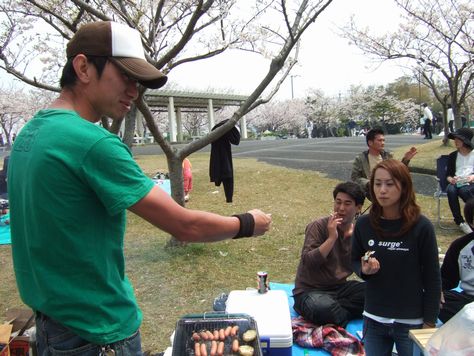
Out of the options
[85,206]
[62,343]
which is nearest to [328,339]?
[62,343]

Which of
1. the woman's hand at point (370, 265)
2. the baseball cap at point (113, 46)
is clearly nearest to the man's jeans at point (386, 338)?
the woman's hand at point (370, 265)

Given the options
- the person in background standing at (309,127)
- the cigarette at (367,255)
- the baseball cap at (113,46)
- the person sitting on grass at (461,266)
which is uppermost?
the person in background standing at (309,127)

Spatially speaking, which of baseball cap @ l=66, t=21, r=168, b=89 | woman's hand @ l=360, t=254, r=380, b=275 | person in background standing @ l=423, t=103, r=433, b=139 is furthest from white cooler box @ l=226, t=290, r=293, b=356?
person in background standing @ l=423, t=103, r=433, b=139

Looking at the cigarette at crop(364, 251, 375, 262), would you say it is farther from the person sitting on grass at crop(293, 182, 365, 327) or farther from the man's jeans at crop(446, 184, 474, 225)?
the man's jeans at crop(446, 184, 474, 225)

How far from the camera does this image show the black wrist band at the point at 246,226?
5.06 feet

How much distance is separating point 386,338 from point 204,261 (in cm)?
322

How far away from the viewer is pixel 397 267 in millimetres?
2461

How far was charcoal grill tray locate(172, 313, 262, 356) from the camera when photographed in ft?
6.68

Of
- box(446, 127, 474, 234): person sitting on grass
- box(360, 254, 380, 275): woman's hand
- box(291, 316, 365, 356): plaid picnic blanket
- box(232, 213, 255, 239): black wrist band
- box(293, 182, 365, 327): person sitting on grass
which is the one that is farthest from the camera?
box(446, 127, 474, 234): person sitting on grass

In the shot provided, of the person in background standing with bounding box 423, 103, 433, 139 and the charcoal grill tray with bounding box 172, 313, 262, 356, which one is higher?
the person in background standing with bounding box 423, 103, 433, 139

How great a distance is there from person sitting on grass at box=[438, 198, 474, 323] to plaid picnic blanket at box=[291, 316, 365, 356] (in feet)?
2.63

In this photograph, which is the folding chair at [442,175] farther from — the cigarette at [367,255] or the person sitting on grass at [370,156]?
the cigarette at [367,255]

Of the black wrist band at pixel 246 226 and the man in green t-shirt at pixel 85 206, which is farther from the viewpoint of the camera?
the black wrist band at pixel 246 226

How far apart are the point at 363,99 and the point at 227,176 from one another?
1634 inches
